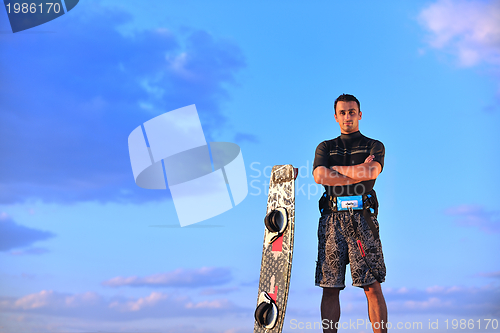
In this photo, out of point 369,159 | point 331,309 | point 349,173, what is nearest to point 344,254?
point 331,309

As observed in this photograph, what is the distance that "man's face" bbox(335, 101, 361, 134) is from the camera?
5082 millimetres

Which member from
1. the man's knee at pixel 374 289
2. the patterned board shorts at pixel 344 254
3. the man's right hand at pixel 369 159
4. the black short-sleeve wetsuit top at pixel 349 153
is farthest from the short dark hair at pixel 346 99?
the man's knee at pixel 374 289

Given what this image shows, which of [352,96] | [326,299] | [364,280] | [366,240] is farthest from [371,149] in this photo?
[326,299]

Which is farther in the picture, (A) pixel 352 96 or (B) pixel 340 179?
(A) pixel 352 96

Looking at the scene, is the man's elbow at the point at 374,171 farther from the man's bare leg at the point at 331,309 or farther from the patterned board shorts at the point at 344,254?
the man's bare leg at the point at 331,309

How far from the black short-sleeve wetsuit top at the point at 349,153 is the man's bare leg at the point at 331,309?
1.12m

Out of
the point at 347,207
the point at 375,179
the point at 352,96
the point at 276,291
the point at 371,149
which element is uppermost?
the point at 352,96

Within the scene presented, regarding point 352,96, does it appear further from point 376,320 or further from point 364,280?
point 376,320

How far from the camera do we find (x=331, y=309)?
4645mm

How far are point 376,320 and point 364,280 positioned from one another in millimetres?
459

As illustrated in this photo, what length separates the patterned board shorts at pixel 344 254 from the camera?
4566 mm

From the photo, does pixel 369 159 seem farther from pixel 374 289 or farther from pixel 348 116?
pixel 374 289

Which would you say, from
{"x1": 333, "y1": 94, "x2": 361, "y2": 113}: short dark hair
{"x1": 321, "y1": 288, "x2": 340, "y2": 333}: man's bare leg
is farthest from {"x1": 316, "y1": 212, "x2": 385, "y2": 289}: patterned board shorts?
{"x1": 333, "y1": 94, "x2": 361, "y2": 113}: short dark hair

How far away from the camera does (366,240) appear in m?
4.63
